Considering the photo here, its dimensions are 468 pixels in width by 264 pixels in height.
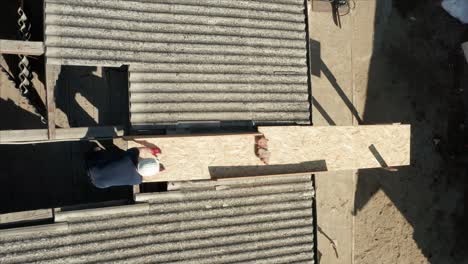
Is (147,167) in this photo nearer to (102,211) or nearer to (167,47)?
(102,211)

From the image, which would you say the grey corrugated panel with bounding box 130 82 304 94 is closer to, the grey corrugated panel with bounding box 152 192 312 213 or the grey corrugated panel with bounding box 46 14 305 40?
the grey corrugated panel with bounding box 46 14 305 40

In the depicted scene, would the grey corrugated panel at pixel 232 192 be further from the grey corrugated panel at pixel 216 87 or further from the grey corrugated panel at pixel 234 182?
the grey corrugated panel at pixel 216 87

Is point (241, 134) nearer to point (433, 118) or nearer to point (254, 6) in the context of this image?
point (254, 6)

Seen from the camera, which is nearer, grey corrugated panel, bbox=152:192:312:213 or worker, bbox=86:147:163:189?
worker, bbox=86:147:163:189

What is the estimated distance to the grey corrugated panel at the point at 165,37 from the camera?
10221 millimetres

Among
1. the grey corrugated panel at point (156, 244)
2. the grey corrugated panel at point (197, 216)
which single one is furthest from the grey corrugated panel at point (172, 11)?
the grey corrugated panel at point (156, 244)

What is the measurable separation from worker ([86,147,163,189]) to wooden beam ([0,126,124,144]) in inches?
21.6

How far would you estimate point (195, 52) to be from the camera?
11.3m

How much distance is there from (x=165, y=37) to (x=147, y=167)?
3.26 meters

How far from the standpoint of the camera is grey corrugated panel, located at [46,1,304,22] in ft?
33.6

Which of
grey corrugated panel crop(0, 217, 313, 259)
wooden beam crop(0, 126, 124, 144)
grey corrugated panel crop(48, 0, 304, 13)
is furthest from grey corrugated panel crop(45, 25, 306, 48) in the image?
grey corrugated panel crop(0, 217, 313, 259)

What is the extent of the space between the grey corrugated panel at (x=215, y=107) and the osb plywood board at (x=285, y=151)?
2.33 ft

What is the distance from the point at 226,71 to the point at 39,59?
493 centimetres

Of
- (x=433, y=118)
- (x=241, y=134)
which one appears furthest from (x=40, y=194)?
(x=433, y=118)
